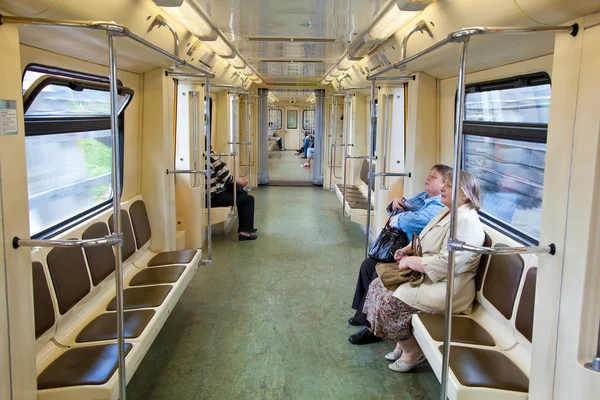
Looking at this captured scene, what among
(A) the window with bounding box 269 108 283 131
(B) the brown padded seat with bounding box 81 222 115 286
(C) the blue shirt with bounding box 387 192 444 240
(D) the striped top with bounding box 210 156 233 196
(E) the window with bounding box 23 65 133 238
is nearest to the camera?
(E) the window with bounding box 23 65 133 238

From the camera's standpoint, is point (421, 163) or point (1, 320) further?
point (421, 163)

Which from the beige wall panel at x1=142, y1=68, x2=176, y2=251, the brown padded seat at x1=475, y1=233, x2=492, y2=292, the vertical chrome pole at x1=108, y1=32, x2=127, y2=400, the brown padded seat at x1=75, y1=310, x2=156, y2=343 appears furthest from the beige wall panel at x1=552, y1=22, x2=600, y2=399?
the beige wall panel at x1=142, y1=68, x2=176, y2=251

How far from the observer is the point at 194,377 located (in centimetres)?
360

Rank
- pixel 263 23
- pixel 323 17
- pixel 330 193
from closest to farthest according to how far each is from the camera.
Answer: pixel 323 17
pixel 263 23
pixel 330 193

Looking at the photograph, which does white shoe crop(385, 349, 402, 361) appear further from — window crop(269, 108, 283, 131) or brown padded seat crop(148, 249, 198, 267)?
window crop(269, 108, 283, 131)

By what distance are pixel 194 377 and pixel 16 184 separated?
1.92 meters

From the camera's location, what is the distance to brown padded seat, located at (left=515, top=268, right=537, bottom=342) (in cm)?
287

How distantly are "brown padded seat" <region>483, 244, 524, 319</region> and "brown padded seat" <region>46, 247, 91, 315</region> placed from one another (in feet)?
8.91

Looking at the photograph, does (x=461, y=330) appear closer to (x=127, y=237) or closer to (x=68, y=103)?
(x=127, y=237)

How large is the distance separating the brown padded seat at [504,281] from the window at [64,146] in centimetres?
293

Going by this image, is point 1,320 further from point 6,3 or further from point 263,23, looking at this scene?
point 263,23

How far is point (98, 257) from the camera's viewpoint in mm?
3773

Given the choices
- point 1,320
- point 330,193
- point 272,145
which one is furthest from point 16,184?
point 272,145

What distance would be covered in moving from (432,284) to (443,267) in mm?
192
